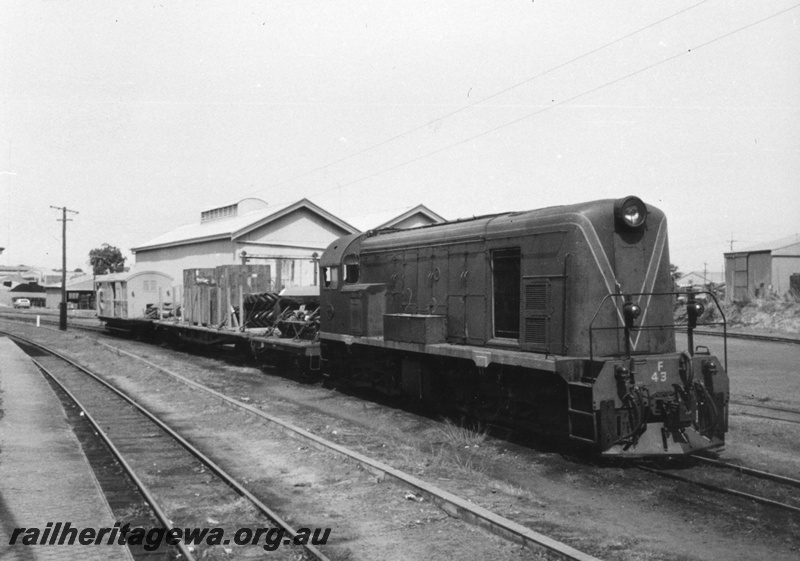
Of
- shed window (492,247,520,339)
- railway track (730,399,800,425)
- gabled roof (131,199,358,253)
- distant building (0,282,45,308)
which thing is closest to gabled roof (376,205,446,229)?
gabled roof (131,199,358,253)

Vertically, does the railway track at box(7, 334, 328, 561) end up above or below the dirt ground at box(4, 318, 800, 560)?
below

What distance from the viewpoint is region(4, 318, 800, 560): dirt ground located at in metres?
5.67

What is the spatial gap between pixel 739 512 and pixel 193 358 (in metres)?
18.6

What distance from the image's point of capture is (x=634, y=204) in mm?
8508

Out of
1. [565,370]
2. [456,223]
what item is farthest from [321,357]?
[565,370]

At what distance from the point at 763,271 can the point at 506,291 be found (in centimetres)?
3096

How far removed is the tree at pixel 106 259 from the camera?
9275 centimetres

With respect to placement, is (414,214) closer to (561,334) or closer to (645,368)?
(561,334)

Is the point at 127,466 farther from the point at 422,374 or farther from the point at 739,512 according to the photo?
the point at 739,512

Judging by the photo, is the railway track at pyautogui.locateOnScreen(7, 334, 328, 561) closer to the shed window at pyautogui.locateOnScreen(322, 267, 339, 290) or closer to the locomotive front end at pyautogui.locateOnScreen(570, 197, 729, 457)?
the locomotive front end at pyautogui.locateOnScreen(570, 197, 729, 457)

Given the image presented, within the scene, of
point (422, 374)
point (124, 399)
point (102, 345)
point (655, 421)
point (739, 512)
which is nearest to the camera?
point (739, 512)

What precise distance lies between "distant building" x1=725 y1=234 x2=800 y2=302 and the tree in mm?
80322

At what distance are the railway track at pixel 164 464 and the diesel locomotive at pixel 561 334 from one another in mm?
3658

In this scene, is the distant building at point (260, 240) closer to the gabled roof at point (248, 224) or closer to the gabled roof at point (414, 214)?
the gabled roof at point (248, 224)
